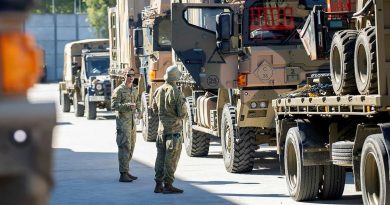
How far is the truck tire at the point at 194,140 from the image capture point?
806 inches

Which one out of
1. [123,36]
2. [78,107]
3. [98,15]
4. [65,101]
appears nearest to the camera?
[123,36]

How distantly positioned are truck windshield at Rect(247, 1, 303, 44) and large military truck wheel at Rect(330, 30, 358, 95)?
518cm

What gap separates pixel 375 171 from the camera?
10.9 meters

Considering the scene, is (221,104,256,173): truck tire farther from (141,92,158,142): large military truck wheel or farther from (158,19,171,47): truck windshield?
(141,92,158,142): large military truck wheel

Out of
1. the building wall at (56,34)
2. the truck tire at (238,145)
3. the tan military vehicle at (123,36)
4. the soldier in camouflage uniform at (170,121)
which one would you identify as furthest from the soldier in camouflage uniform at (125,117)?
the building wall at (56,34)

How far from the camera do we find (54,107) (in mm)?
3068

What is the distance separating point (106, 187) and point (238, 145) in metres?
2.07

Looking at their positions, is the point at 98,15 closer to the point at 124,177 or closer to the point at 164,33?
the point at 164,33

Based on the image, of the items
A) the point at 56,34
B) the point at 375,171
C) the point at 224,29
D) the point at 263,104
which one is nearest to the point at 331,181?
the point at 375,171

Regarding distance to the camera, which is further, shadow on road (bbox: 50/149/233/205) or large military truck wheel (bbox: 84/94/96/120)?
large military truck wheel (bbox: 84/94/96/120)

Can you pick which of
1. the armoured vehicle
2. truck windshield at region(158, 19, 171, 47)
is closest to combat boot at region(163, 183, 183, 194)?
truck windshield at region(158, 19, 171, 47)

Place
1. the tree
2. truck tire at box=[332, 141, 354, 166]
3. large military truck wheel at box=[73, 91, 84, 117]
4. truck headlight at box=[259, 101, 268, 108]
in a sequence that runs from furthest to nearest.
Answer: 1. the tree
2. large military truck wheel at box=[73, 91, 84, 117]
3. truck headlight at box=[259, 101, 268, 108]
4. truck tire at box=[332, 141, 354, 166]

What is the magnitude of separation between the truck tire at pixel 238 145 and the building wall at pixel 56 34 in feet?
223

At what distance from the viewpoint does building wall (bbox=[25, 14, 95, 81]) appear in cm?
8575
